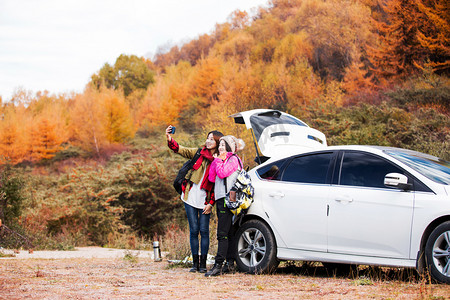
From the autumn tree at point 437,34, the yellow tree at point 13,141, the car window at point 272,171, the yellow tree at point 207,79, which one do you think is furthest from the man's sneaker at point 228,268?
the yellow tree at point 13,141

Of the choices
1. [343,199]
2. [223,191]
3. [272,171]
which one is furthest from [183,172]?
[343,199]

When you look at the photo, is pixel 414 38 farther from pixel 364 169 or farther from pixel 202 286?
pixel 202 286

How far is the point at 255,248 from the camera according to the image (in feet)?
23.8

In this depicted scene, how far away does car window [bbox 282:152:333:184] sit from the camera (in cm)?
682

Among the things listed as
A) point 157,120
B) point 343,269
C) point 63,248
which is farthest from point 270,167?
point 157,120

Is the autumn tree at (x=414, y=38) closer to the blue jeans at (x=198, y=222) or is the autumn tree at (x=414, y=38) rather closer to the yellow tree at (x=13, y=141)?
the blue jeans at (x=198, y=222)

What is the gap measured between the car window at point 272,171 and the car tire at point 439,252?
237 cm

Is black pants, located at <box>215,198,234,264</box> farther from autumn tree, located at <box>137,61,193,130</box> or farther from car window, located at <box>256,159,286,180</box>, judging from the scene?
autumn tree, located at <box>137,61,193,130</box>

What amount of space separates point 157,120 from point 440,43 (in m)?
34.2

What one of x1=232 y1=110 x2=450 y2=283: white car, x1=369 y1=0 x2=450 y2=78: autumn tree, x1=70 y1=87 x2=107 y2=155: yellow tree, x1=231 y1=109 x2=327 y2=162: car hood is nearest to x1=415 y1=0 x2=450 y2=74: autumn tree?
x1=369 y1=0 x2=450 y2=78: autumn tree

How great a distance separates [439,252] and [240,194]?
2762 millimetres

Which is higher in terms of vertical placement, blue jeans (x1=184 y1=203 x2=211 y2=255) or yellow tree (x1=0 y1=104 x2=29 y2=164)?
yellow tree (x1=0 y1=104 x2=29 y2=164)

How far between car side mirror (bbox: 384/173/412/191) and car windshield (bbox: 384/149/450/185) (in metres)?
0.31

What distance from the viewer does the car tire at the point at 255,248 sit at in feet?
23.1
